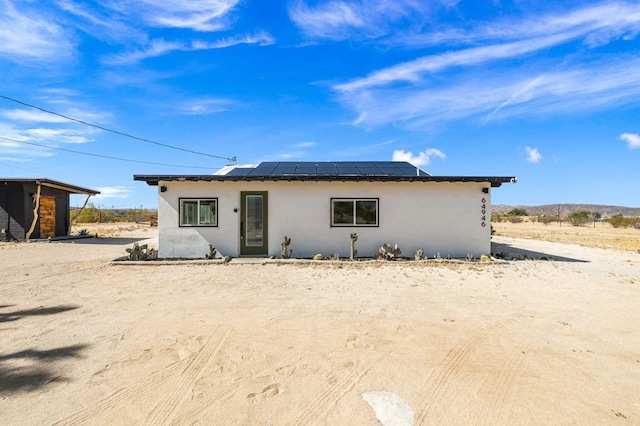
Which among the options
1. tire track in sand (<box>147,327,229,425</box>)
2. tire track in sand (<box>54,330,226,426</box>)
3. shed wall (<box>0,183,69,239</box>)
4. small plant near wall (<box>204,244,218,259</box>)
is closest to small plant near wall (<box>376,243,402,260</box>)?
small plant near wall (<box>204,244,218,259</box>)

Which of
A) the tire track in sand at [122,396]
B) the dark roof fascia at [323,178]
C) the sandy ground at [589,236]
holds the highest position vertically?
the dark roof fascia at [323,178]

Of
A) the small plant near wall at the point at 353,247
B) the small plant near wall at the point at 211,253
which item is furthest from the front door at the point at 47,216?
the small plant near wall at the point at 353,247

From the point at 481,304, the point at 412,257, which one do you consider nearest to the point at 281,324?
the point at 481,304

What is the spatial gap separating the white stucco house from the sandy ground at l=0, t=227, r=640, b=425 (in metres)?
3.49

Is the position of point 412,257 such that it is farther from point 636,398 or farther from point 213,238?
point 636,398

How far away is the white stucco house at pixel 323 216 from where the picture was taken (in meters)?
10.9

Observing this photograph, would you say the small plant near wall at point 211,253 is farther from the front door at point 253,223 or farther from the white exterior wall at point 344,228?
the front door at point 253,223

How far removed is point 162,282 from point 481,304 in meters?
6.98

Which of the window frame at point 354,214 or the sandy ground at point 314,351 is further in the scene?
the window frame at point 354,214

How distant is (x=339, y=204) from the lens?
11094 millimetres

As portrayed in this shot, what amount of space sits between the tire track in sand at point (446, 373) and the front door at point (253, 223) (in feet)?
25.8

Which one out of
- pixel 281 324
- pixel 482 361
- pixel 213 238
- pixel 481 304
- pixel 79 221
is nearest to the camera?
pixel 482 361

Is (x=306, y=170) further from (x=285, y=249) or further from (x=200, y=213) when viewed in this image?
(x=200, y=213)

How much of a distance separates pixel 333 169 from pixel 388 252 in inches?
153
